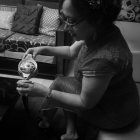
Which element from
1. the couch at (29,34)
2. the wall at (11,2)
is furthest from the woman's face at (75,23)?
the wall at (11,2)

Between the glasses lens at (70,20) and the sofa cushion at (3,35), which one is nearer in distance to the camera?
the glasses lens at (70,20)

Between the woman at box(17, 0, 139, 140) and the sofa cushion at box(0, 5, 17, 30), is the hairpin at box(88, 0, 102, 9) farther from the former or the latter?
the sofa cushion at box(0, 5, 17, 30)

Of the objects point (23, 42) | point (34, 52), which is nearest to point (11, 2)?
point (23, 42)

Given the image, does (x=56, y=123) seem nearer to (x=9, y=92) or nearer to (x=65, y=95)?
(x=9, y=92)

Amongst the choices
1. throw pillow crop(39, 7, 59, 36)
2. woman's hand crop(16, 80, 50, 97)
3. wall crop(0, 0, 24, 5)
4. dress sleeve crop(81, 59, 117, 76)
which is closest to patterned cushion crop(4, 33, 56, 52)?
throw pillow crop(39, 7, 59, 36)

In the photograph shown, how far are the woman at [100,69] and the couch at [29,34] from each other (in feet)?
3.77

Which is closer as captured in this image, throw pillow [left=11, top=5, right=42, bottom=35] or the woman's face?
the woman's face

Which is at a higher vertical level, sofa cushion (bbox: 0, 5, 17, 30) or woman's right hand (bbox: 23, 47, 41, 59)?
woman's right hand (bbox: 23, 47, 41, 59)

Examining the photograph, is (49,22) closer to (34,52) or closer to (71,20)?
(34,52)

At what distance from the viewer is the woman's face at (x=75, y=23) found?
0.90m

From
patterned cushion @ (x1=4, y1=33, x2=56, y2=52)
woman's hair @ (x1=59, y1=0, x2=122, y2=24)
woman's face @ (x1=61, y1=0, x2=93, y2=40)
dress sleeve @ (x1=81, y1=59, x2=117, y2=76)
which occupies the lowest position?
patterned cushion @ (x1=4, y1=33, x2=56, y2=52)

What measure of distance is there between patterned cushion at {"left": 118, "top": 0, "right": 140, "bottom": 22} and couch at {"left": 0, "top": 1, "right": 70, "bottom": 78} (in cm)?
61

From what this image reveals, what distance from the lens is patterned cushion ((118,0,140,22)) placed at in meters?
2.07

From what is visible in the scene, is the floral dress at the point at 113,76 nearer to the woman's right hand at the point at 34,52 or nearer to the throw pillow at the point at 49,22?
the woman's right hand at the point at 34,52
